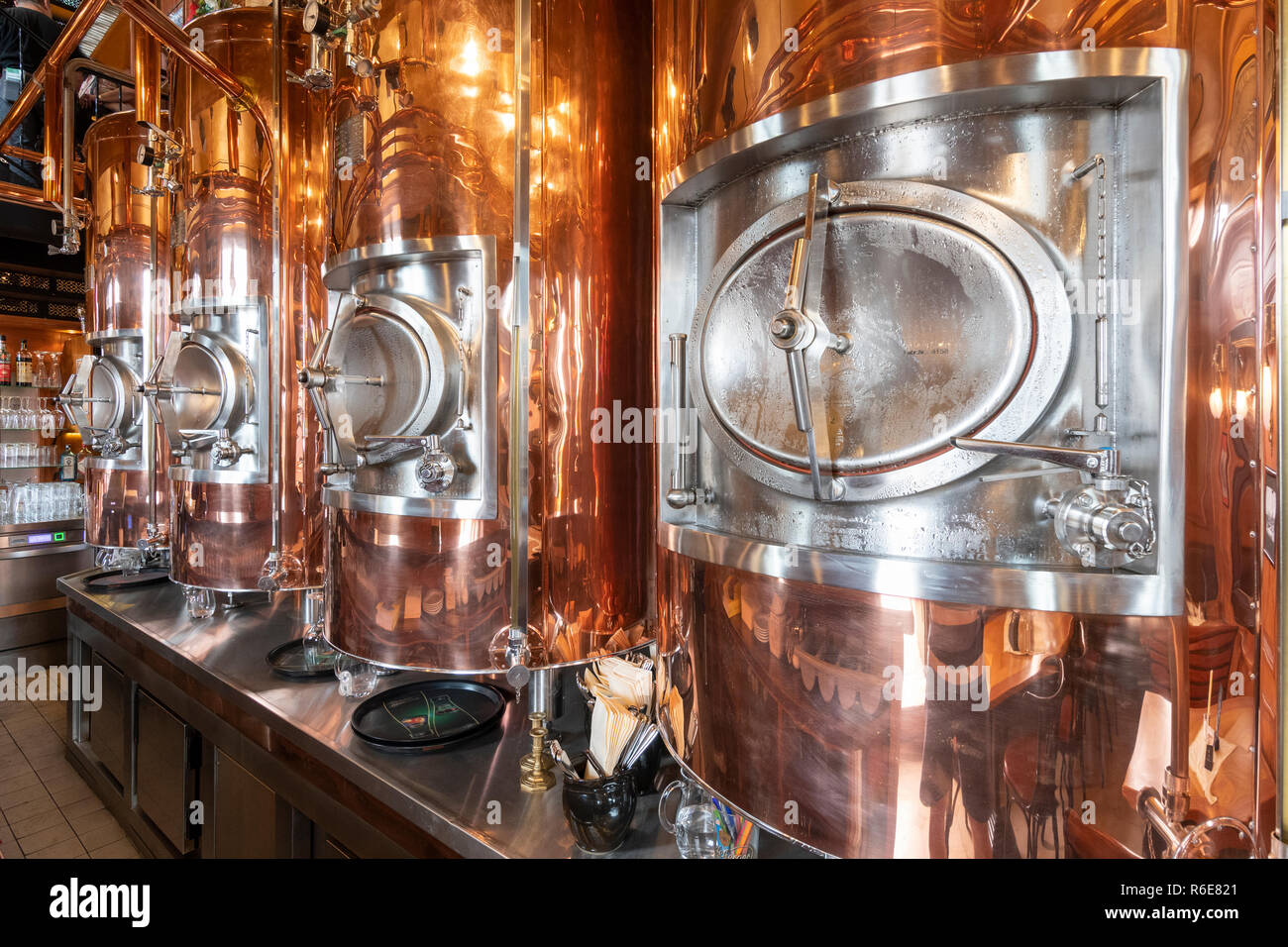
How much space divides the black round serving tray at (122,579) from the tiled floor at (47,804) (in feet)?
3.94

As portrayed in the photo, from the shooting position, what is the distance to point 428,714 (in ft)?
7.45

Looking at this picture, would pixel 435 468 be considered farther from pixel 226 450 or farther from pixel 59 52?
pixel 59 52

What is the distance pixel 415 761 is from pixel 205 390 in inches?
71.2

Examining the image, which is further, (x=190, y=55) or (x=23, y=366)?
(x=23, y=366)

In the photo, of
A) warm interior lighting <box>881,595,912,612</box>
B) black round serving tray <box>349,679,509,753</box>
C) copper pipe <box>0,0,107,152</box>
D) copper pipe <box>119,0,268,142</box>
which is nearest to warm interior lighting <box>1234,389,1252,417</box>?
warm interior lighting <box>881,595,912,612</box>

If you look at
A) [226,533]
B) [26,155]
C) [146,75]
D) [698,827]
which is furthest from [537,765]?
[26,155]

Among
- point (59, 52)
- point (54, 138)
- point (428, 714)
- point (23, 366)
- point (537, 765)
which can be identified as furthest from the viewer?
point (23, 366)

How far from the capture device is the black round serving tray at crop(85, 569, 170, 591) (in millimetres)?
3994

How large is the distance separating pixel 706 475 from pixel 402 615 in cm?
105

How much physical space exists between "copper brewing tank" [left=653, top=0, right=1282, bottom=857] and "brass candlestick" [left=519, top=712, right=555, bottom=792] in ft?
2.54

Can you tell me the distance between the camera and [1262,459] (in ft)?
2.57
